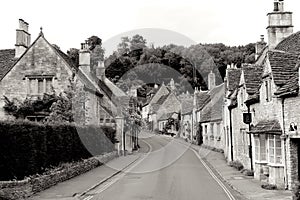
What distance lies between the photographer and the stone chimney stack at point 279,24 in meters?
26.7

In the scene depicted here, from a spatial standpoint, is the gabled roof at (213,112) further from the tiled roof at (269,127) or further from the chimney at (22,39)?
the tiled roof at (269,127)

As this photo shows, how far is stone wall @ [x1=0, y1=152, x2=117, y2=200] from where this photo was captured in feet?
47.4

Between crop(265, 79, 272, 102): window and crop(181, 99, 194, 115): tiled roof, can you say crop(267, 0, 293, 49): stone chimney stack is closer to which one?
crop(265, 79, 272, 102): window

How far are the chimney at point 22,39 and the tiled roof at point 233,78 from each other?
741 inches

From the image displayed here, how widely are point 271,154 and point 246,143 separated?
603cm

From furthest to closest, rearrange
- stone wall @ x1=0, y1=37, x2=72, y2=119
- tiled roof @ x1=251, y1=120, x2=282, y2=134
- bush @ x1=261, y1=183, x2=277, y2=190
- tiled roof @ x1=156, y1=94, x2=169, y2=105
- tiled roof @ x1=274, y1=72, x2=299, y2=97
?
tiled roof @ x1=156, y1=94, x2=169, y2=105, stone wall @ x1=0, y1=37, x2=72, y2=119, tiled roof @ x1=251, y1=120, x2=282, y2=134, bush @ x1=261, y1=183, x2=277, y2=190, tiled roof @ x1=274, y1=72, x2=299, y2=97

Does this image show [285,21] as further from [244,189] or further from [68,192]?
[68,192]

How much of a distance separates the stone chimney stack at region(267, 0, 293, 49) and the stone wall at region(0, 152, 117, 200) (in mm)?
15004

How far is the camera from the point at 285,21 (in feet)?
88.4

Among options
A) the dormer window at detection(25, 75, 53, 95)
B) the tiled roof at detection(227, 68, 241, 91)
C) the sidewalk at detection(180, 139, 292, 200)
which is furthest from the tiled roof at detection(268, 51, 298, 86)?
the dormer window at detection(25, 75, 53, 95)

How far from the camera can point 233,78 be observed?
30.5m

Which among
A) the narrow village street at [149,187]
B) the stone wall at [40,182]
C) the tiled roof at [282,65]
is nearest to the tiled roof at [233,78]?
the narrow village street at [149,187]

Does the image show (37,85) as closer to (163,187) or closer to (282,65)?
(163,187)

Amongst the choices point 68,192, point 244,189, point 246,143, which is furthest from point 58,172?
point 246,143
